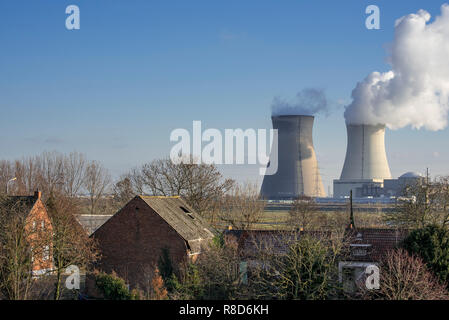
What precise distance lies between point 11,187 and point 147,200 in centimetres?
2734

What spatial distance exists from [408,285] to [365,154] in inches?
→ 2134

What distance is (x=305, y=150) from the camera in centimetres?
6406

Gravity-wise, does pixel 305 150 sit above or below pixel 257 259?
above

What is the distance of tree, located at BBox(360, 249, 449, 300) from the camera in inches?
553

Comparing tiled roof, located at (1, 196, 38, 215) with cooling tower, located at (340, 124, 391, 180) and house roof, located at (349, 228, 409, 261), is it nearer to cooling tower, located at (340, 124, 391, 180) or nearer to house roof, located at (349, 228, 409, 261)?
house roof, located at (349, 228, 409, 261)

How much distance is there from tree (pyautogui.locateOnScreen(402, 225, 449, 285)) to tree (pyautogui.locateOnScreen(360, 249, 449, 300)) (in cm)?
26

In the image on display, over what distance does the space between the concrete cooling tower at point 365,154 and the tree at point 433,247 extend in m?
48.9

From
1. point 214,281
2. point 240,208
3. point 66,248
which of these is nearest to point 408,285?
point 214,281

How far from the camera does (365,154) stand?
67.2m

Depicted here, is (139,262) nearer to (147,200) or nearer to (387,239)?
(147,200)

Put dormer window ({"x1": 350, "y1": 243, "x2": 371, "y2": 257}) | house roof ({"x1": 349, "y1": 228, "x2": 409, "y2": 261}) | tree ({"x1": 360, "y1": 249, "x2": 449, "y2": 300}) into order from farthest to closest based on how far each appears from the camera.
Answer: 1. dormer window ({"x1": 350, "y1": 243, "x2": 371, "y2": 257})
2. house roof ({"x1": 349, "y1": 228, "x2": 409, "y2": 261})
3. tree ({"x1": 360, "y1": 249, "x2": 449, "y2": 300})

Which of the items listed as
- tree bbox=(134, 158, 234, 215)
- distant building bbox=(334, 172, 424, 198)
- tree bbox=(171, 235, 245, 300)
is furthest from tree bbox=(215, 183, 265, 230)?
distant building bbox=(334, 172, 424, 198)

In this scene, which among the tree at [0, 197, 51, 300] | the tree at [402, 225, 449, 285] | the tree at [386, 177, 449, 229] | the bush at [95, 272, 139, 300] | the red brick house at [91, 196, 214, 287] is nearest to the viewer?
the tree at [0, 197, 51, 300]
